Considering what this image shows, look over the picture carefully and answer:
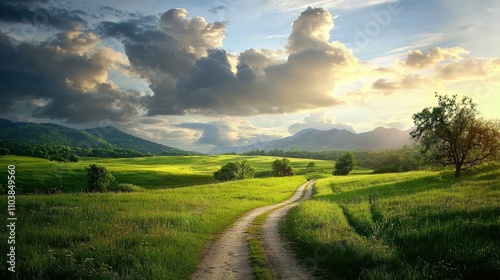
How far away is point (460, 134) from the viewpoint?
143 ft

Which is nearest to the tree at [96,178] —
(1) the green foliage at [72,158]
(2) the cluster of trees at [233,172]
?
(2) the cluster of trees at [233,172]

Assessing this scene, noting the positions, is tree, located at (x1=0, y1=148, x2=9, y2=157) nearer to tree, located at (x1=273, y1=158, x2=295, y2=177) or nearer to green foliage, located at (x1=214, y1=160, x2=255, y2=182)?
green foliage, located at (x1=214, y1=160, x2=255, y2=182)

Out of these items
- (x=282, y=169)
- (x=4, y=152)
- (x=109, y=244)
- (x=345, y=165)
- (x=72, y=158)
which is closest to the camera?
(x=109, y=244)

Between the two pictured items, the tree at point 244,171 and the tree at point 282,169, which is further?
the tree at point 282,169

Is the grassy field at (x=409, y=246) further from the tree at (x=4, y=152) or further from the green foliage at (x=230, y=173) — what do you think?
the tree at (x=4, y=152)

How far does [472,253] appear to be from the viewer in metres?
10.7

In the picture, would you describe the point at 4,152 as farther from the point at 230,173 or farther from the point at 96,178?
the point at 230,173

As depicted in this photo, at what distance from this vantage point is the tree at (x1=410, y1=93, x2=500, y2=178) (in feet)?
141

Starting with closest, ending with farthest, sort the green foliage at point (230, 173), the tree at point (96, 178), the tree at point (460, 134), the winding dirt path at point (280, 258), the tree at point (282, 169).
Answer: the winding dirt path at point (280, 258), the tree at point (460, 134), the tree at point (96, 178), the green foliage at point (230, 173), the tree at point (282, 169)

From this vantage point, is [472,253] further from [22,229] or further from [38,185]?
[38,185]

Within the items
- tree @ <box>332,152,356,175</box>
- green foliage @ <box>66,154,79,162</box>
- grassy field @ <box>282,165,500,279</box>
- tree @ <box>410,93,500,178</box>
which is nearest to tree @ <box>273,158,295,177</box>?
tree @ <box>332,152,356,175</box>

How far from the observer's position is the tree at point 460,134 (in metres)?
43.1

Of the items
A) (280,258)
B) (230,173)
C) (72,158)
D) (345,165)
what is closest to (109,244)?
(280,258)

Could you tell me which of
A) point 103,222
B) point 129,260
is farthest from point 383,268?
point 103,222
